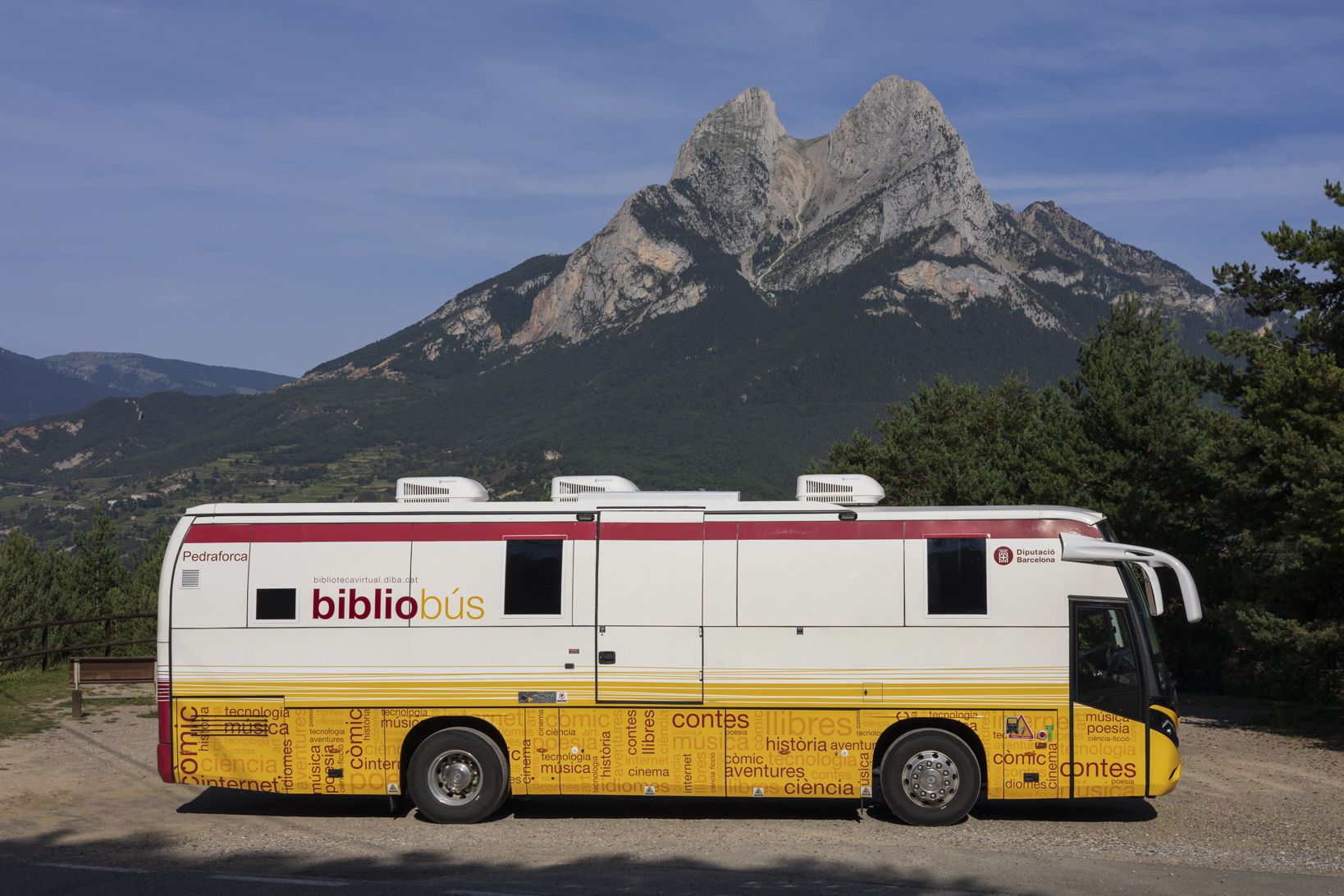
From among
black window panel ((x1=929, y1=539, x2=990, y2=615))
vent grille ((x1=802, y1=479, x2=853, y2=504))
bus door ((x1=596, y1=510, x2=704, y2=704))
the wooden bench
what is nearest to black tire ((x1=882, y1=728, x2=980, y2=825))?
black window panel ((x1=929, y1=539, x2=990, y2=615))

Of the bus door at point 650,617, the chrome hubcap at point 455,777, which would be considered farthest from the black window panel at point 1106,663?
the chrome hubcap at point 455,777

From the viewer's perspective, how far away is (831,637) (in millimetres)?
12508

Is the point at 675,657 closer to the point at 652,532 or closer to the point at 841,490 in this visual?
the point at 652,532

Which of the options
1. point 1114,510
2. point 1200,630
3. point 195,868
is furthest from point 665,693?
point 1200,630

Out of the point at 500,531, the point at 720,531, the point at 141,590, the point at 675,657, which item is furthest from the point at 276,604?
the point at 141,590

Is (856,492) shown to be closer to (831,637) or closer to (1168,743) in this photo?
(831,637)

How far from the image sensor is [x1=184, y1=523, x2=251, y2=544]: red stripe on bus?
13.1 meters

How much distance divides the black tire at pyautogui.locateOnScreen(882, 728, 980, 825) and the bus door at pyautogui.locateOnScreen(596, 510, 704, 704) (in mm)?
2087

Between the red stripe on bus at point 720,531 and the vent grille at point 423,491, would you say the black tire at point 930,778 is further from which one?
the vent grille at point 423,491

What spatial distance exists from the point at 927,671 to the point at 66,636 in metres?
32.9

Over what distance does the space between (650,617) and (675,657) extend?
0.47 m

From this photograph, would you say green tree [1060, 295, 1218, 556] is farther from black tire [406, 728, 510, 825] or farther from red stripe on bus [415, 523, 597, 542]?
black tire [406, 728, 510, 825]

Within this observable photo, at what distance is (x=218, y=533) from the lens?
43.3ft

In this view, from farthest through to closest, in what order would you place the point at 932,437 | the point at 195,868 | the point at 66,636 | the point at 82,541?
the point at 932,437 < the point at 82,541 < the point at 66,636 < the point at 195,868
